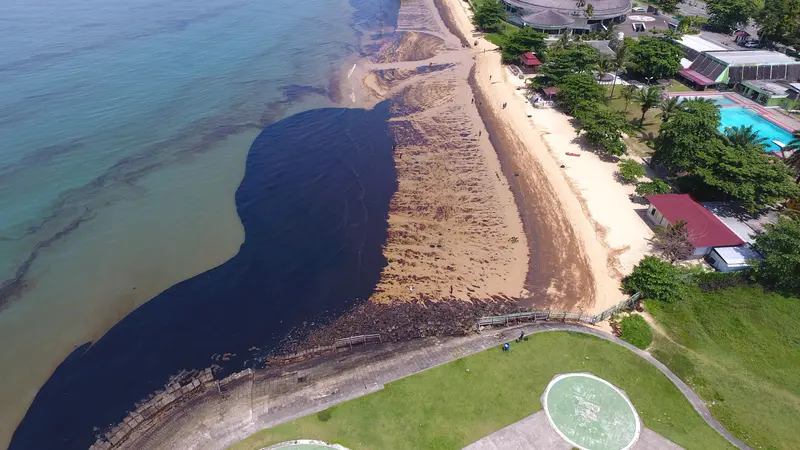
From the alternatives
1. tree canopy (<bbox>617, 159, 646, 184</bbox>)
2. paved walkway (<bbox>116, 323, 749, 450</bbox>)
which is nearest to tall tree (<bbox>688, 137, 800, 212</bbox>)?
tree canopy (<bbox>617, 159, 646, 184</bbox>)

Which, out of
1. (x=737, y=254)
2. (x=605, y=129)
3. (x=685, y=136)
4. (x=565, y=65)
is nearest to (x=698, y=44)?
(x=565, y=65)

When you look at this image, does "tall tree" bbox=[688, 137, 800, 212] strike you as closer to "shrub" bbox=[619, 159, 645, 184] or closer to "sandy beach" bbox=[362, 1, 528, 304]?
"shrub" bbox=[619, 159, 645, 184]

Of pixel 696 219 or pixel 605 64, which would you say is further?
pixel 605 64

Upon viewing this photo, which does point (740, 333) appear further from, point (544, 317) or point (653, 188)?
point (653, 188)

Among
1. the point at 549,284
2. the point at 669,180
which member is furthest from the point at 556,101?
the point at 549,284

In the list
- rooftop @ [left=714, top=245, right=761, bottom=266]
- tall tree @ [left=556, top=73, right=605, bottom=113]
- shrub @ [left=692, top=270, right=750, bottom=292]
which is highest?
tall tree @ [left=556, top=73, right=605, bottom=113]

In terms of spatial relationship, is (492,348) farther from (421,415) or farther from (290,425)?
(290,425)
